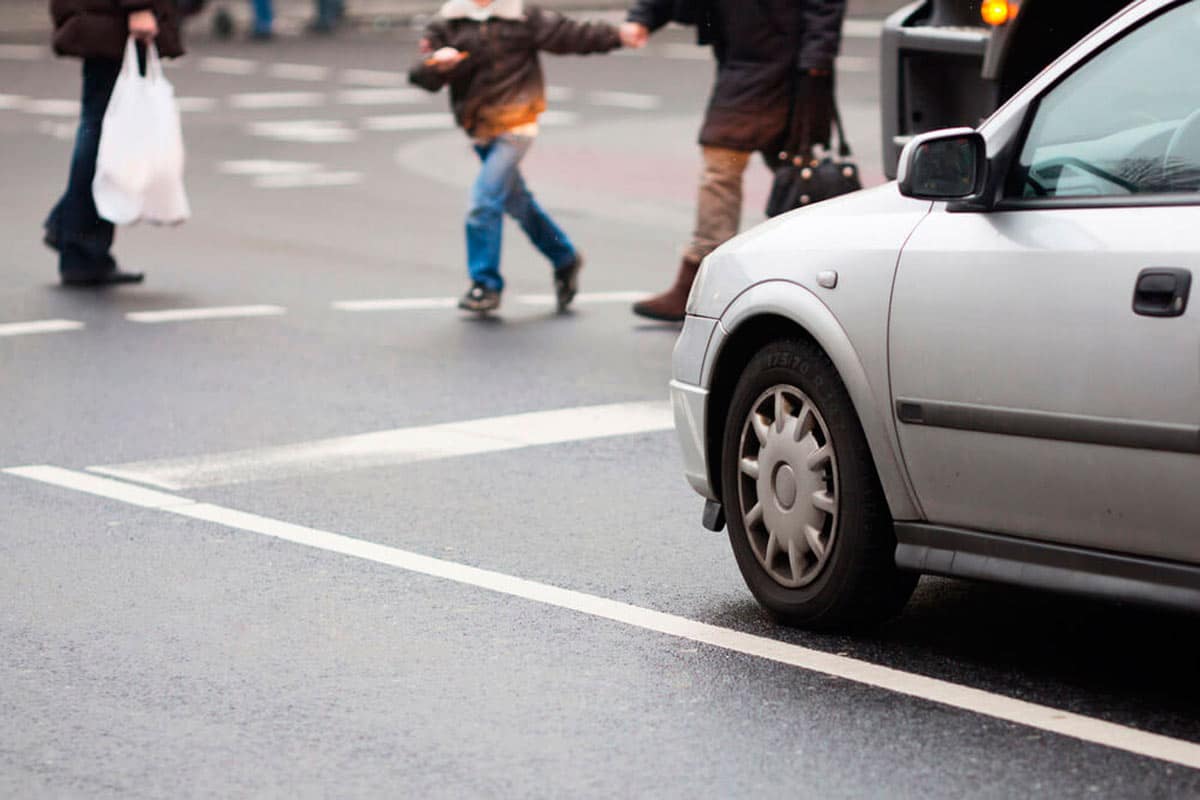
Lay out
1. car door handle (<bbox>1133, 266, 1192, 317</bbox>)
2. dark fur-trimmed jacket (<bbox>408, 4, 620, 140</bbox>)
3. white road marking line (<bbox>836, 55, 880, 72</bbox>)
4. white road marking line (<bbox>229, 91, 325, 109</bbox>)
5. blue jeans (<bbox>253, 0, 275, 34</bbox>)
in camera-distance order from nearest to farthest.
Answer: car door handle (<bbox>1133, 266, 1192, 317</bbox>), dark fur-trimmed jacket (<bbox>408, 4, 620, 140</bbox>), white road marking line (<bbox>229, 91, 325, 109</bbox>), white road marking line (<bbox>836, 55, 880, 72</bbox>), blue jeans (<bbox>253, 0, 275, 34</bbox>)

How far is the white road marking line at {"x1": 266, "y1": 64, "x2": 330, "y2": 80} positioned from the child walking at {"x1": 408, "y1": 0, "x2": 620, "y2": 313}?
1720cm

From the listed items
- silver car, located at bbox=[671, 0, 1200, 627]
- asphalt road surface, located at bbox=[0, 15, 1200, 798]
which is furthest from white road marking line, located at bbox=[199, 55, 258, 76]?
silver car, located at bbox=[671, 0, 1200, 627]

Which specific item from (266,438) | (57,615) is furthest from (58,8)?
(57,615)

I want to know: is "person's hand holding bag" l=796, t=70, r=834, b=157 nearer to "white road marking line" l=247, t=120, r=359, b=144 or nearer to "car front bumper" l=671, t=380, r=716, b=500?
"car front bumper" l=671, t=380, r=716, b=500

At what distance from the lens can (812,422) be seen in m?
5.72

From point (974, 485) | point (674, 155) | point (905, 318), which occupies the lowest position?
point (674, 155)

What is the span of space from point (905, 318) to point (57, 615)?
85.9 inches

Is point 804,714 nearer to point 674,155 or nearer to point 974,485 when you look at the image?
point 974,485

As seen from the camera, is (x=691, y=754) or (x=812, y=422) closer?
(x=691, y=754)

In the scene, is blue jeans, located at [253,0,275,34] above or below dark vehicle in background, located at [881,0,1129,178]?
below

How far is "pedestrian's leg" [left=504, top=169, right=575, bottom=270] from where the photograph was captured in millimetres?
12102

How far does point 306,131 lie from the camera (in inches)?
883

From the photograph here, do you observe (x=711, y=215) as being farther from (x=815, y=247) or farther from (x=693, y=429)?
(x=815, y=247)

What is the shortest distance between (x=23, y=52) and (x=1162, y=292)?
96.4 feet
